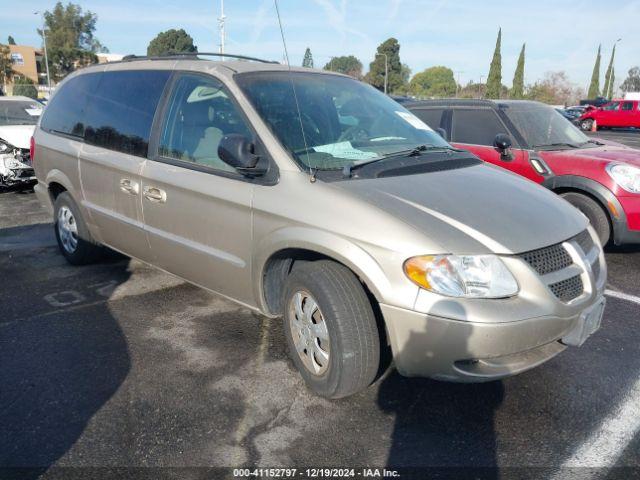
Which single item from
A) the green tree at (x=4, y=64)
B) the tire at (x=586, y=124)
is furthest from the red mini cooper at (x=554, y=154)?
the green tree at (x=4, y=64)

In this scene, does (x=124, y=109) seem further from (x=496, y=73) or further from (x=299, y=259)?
(x=496, y=73)

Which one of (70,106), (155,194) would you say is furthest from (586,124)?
(155,194)

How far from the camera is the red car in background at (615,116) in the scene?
30.8 metres

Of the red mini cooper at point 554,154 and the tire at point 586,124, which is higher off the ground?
the red mini cooper at point 554,154

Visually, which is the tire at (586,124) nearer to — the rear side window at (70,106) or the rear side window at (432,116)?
the rear side window at (432,116)

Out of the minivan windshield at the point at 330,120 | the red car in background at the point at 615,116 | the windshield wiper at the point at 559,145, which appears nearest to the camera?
the minivan windshield at the point at 330,120

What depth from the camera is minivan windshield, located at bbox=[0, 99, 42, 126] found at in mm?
9867

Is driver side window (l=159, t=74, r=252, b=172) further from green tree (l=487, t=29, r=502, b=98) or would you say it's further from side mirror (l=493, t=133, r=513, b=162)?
green tree (l=487, t=29, r=502, b=98)

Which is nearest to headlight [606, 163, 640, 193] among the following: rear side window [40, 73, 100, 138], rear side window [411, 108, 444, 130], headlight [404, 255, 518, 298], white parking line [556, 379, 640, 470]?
Answer: rear side window [411, 108, 444, 130]

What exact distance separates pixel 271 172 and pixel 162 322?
1.66 meters

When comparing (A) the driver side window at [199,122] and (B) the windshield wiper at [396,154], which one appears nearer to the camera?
(B) the windshield wiper at [396,154]

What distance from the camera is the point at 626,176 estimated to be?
18.0 ft

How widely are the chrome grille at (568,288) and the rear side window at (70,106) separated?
4014 mm

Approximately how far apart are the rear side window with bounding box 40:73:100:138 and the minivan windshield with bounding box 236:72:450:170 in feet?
6.62
